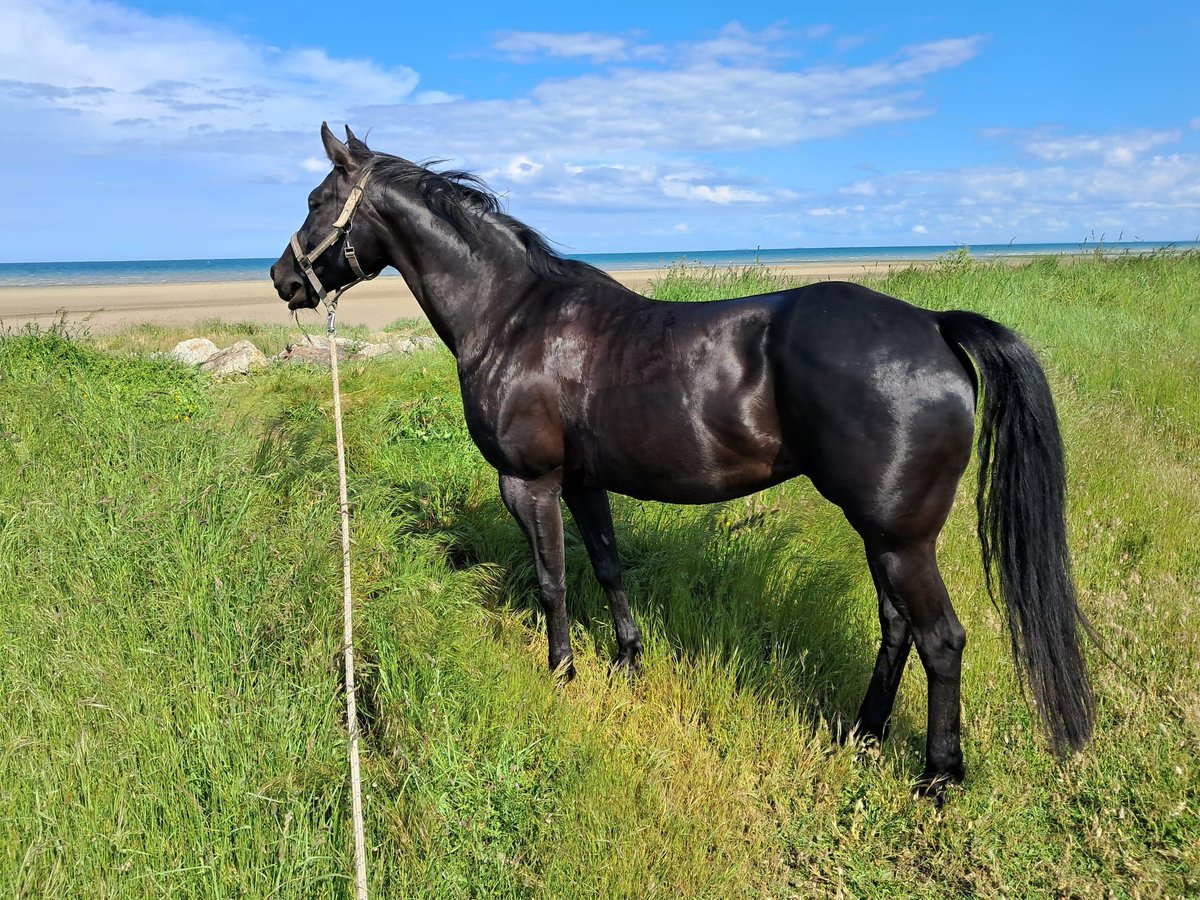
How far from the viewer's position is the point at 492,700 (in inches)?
126

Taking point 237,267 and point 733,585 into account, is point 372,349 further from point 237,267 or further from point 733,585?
point 237,267

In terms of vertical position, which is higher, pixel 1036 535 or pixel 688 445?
pixel 688 445

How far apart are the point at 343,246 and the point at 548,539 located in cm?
181

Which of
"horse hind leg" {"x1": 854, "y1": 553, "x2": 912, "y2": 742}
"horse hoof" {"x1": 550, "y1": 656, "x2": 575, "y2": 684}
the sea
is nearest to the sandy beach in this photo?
the sea

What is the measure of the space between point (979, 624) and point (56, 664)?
13.3 ft

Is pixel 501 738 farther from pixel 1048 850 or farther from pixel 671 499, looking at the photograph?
pixel 1048 850

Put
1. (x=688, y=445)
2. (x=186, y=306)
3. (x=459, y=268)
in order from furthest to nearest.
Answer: (x=186, y=306) < (x=459, y=268) < (x=688, y=445)

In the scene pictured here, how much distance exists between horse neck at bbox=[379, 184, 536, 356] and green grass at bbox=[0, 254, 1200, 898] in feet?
4.20

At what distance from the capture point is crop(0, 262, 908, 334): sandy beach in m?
22.9

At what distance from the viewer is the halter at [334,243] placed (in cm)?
391

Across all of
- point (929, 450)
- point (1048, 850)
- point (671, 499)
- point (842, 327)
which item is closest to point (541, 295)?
point (671, 499)

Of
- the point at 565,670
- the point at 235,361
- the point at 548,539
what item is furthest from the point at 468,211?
the point at 235,361

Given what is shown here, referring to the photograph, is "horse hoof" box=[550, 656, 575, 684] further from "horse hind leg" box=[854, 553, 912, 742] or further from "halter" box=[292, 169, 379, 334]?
"halter" box=[292, 169, 379, 334]

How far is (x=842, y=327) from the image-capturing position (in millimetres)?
2941
